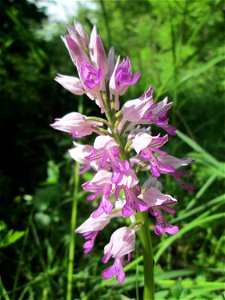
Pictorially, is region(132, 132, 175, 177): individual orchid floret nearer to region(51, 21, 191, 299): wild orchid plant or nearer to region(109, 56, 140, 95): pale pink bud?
region(51, 21, 191, 299): wild orchid plant

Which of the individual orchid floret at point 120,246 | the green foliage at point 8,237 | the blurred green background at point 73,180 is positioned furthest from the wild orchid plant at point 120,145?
the green foliage at point 8,237

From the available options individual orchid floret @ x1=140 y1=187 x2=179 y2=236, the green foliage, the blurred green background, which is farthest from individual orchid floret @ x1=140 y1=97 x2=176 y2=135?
the green foliage

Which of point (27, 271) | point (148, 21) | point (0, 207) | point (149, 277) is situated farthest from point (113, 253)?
point (148, 21)

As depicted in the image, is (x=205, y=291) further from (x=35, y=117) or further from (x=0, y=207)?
(x=35, y=117)

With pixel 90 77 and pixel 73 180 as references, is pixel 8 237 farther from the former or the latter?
pixel 73 180

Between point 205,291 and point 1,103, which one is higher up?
point 1,103

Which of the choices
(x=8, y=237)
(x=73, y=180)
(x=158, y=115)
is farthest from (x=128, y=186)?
(x=73, y=180)

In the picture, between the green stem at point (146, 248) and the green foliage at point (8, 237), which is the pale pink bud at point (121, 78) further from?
the green foliage at point (8, 237)
